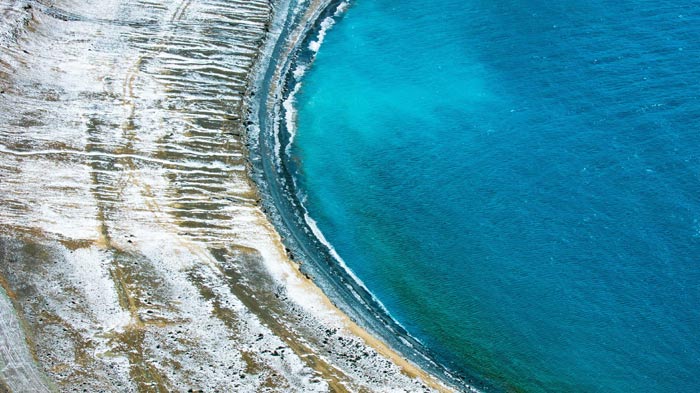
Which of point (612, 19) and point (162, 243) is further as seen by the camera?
point (612, 19)

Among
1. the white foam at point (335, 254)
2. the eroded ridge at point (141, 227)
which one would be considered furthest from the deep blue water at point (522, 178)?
→ the eroded ridge at point (141, 227)

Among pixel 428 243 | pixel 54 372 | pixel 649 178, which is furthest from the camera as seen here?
pixel 649 178

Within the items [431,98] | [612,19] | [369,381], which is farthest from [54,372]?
[612,19]

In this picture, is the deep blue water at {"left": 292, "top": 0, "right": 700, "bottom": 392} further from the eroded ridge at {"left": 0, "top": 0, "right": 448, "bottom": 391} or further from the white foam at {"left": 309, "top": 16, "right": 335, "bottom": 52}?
the eroded ridge at {"left": 0, "top": 0, "right": 448, "bottom": 391}

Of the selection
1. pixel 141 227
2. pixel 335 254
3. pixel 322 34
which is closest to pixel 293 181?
pixel 335 254

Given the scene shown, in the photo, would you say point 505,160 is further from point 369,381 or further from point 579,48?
point 369,381

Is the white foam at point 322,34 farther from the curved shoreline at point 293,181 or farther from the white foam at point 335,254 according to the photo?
the white foam at point 335,254

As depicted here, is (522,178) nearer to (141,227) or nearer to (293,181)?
(293,181)
